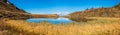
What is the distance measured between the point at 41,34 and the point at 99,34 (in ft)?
15.7

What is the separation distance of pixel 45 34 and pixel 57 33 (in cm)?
101

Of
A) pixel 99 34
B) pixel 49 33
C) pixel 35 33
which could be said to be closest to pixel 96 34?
pixel 99 34

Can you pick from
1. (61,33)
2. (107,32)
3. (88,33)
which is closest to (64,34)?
(61,33)

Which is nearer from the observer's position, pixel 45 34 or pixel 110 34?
pixel 110 34

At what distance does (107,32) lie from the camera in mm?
20234

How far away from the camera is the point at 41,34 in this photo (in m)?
20.9

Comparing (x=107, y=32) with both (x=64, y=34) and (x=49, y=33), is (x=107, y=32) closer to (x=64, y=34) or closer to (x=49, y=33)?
(x=64, y=34)

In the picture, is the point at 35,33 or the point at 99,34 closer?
the point at 99,34

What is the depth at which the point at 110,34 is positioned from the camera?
1973cm

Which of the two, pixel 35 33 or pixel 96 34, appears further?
pixel 35 33

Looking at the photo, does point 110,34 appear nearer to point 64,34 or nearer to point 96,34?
point 96,34

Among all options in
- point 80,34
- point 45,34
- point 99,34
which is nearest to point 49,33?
point 45,34

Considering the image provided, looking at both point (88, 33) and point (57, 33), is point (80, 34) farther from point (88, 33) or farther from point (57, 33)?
point (57, 33)

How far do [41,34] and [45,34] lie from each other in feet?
1.12
